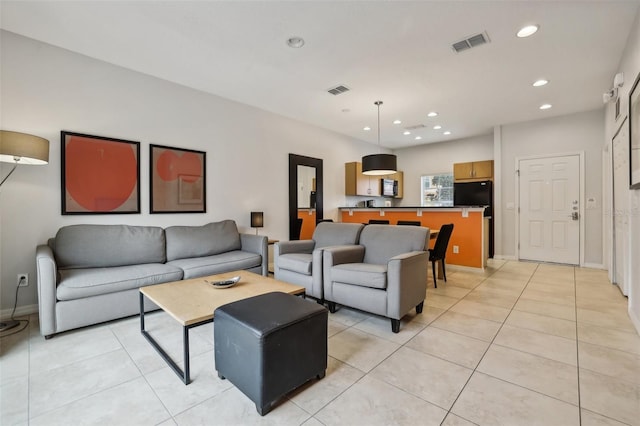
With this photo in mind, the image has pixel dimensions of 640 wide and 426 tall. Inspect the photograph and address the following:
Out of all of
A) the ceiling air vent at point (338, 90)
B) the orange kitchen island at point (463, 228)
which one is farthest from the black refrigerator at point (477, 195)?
the ceiling air vent at point (338, 90)

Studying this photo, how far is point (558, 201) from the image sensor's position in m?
5.27

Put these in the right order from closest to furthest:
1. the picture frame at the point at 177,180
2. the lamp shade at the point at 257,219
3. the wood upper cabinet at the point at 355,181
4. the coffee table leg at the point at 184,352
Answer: the coffee table leg at the point at 184,352 → the picture frame at the point at 177,180 → the lamp shade at the point at 257,219 → the wood upper cabinet at the point at 355,181

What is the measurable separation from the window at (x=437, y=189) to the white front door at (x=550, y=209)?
184cm

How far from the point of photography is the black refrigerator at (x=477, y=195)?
6.03 metres

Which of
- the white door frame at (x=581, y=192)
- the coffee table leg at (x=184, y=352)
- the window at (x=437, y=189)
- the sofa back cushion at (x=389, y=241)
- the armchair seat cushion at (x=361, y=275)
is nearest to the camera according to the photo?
the coffee table leg at (x=184, y=352)

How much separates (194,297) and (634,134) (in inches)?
155

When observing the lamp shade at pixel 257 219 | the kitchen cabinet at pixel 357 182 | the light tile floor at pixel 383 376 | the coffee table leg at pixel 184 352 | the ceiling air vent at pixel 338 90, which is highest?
the ceiling air vent at pixel 338 90

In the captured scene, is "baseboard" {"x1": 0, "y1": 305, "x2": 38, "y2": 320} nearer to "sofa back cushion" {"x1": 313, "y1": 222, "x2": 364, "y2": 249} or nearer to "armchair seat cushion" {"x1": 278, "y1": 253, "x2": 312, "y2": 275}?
"armchair seat cushion" {"x1": 278, "y1": 253, "x2": 312, "y2": 275}

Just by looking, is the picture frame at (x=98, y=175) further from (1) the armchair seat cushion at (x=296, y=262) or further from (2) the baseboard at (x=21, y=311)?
(1) the armchair seat cushion at (x=296, y=262)

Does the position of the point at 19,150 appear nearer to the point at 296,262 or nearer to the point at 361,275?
the point at 296,262

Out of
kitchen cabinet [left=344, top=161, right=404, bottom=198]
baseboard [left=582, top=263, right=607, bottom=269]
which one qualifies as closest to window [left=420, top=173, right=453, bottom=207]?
kitchen cabinet [left=344, top=161, right=404, bottom=198]

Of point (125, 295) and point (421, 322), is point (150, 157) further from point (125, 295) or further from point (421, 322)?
point (421, 322)

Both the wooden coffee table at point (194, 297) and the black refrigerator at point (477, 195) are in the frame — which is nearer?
the wooden coffee table at point (194, 297)

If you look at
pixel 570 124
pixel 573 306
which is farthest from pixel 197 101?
Answer: pixel 570 124
